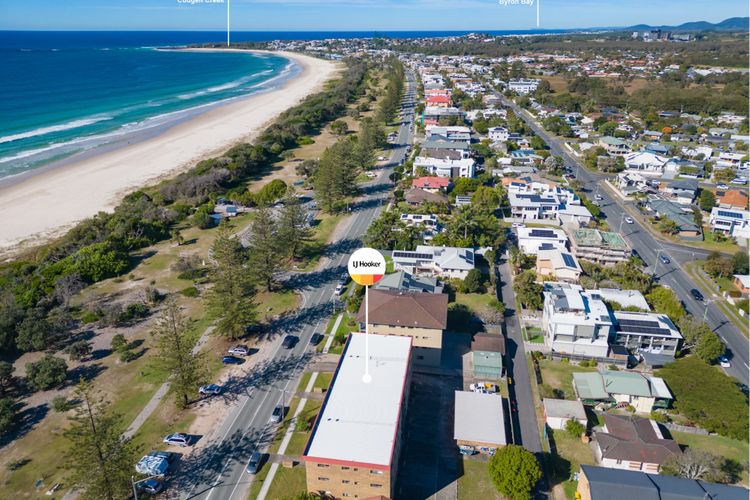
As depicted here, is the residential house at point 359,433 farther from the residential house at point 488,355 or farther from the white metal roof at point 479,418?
the residential house at point 488,355

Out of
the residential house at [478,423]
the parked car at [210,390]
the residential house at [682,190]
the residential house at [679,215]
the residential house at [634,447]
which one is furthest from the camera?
the residential house at [682,190]

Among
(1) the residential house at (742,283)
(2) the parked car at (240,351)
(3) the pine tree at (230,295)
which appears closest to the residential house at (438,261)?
(3) the pine tree at (230,295)

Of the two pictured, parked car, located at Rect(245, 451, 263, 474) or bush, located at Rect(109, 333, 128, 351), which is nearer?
parked car, located at Rect(245, 451, 263, 474)

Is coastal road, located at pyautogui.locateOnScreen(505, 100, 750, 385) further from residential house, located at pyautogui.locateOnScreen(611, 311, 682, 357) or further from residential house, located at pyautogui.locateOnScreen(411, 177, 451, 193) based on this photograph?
residential house, located at pyautogui.locateOnScreen(411, 177, 451, 193)

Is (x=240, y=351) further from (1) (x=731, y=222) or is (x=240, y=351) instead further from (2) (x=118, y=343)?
(1) (x=731, y=222)

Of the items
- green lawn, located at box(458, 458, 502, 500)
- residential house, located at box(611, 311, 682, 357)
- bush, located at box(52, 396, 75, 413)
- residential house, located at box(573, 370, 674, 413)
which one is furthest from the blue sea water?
residential house, located at box(611, 311, 682, 357)

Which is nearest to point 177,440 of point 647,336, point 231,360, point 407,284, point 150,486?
point 150,486
